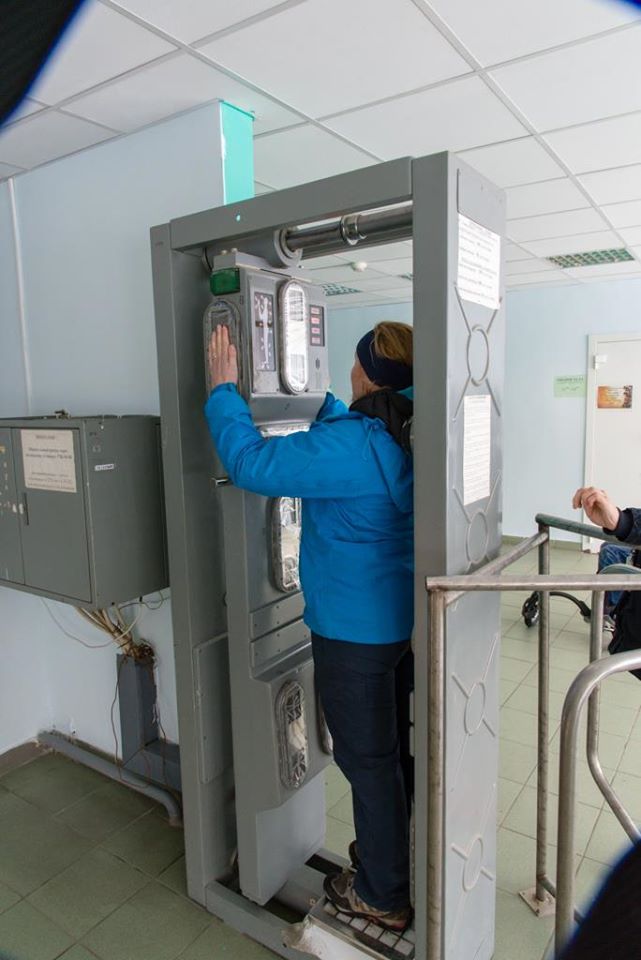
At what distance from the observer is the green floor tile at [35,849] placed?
2.19 meters

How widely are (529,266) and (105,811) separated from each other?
5124mm

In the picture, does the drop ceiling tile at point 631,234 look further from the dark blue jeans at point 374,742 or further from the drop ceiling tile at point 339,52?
the dark blue jeans at point 374,742

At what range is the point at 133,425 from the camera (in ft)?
7.02

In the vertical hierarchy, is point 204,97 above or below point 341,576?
above

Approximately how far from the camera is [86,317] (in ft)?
8.34

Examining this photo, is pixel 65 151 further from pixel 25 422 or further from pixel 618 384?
pixel 618 384

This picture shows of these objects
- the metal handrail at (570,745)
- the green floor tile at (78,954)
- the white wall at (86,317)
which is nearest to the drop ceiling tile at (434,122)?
the white wall at (86,317)

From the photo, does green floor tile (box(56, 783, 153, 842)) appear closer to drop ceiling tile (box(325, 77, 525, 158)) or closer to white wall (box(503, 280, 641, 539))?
drop ceiling tile (box(325, 77, 525, 158))

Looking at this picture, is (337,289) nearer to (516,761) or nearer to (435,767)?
(516,761)

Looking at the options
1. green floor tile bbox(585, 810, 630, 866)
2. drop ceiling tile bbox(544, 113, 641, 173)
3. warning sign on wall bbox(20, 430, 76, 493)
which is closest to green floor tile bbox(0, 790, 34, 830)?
warning sign on wall bbox(20, 430, 76, 493)

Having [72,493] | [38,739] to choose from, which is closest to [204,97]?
[72,493]

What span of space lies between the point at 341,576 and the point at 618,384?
5725mm

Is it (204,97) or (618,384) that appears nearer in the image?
(204,97)

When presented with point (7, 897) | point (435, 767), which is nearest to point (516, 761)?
point (435, 767)
